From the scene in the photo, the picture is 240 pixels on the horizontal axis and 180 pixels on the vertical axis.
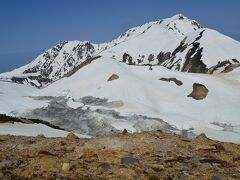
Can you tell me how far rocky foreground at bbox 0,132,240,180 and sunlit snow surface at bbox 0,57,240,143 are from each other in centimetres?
3606

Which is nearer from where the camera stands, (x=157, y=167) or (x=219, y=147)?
(x=157, y=167)

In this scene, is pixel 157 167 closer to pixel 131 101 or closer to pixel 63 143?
pixel 63 143

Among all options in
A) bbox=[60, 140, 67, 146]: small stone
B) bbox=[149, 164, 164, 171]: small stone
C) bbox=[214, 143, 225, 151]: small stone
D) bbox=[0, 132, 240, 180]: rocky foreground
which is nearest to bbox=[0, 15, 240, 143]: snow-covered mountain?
bbox=[214, 143, 225, 151]: small stone

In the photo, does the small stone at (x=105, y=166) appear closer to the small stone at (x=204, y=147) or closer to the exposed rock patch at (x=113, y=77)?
the small stone at (x=204, y=147)

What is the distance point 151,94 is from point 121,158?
54713mm

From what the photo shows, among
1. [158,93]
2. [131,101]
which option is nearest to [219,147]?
[131,101]

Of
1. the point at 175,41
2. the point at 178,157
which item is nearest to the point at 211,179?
the point at 178,157

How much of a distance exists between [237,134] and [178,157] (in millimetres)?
40935

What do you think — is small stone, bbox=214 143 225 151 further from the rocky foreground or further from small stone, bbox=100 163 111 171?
small stone, bbox=100 163 111 171

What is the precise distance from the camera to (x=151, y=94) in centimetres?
7000

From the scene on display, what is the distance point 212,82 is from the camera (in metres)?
74.9

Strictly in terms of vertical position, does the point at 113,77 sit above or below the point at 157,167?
above

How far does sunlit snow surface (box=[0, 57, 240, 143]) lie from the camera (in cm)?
6097

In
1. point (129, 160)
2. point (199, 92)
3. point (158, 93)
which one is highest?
point (199, 92)
